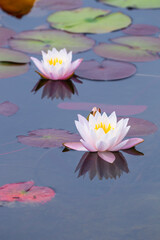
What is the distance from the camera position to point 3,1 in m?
3.94

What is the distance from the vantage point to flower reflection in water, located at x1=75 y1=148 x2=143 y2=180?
1.93 m

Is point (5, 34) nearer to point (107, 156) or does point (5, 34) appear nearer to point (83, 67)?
point (83, 67)

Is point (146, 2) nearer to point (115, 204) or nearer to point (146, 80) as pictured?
point (146, 80)

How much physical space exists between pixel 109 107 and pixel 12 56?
32.5 inches

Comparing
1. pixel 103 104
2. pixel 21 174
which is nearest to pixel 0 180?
pixel 21 174

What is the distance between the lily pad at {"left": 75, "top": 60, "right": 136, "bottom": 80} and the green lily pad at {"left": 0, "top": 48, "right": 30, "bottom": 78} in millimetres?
323

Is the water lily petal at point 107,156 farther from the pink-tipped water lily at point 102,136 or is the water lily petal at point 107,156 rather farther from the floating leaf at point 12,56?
the floating leaf at point 12,56

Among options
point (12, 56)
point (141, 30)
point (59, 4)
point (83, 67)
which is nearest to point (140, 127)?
point (83, 67)

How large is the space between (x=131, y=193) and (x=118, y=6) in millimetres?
2310

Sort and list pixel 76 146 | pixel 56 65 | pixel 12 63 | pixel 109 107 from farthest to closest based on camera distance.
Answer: pixel 12 63 → pixel 56 65 → pixel 109 107 → pixel 76 146

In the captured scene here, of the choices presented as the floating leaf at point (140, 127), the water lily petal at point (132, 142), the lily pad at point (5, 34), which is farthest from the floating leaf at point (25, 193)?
the lily pad at point (5, 34)

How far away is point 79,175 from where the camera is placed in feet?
6.33

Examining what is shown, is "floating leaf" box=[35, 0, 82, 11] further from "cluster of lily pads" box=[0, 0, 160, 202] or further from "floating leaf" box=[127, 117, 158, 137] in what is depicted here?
"floating leaf" box=[127, 117, 158, 137]

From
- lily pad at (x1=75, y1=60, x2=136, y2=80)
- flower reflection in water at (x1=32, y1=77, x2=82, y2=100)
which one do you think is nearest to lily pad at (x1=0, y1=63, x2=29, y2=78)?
flower reflection in water at (x1=32, y1=77, x2=82, y2=100)
